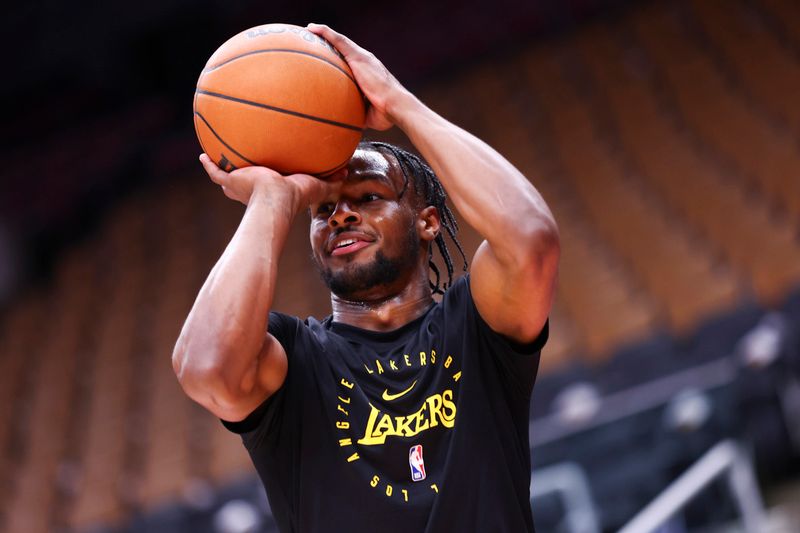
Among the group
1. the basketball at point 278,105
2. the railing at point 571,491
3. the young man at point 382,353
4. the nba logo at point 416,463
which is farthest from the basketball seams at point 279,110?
the railing at point 571,491

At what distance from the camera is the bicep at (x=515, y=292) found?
1.83 metres

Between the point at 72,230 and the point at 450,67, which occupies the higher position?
the point at 450,67

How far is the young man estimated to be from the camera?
69.9 inches

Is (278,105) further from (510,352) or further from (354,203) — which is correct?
(510,352)

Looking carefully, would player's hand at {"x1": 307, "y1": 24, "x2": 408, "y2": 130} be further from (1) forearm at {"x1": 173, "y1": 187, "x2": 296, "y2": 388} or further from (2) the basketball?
(1) forearm at {"x1": 173, "y1": 187, "x2": 296, "y2": 388}

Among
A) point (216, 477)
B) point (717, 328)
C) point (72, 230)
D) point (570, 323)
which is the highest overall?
point (717, 328)

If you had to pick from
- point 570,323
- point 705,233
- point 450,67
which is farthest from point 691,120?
point 450,67

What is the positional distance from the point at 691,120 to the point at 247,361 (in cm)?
588

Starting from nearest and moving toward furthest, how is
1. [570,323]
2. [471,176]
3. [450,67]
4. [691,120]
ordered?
[471,176] < [570,323] < [691,120] < [450,67]

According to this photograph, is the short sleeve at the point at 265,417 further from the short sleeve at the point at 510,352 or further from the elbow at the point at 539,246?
the elbow at the point at 539,246

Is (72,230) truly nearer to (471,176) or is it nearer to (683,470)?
(683,470)

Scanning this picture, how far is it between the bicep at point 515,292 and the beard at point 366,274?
0.18 metres

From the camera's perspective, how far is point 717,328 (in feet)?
Answer: 15.9

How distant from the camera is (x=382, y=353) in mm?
1977
